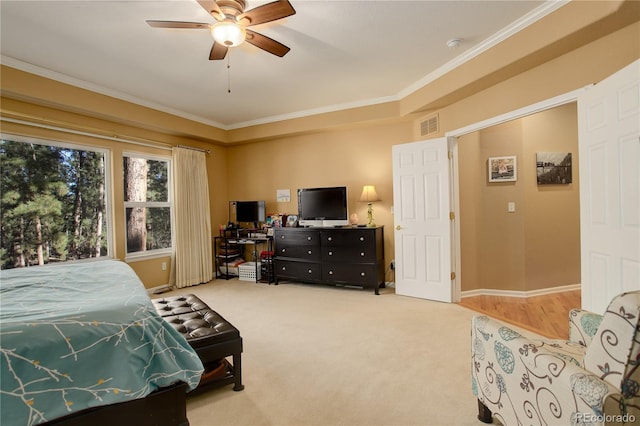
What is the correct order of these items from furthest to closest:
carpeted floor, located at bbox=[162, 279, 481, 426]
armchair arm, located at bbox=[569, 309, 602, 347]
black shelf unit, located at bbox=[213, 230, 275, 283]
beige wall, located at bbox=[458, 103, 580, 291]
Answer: black shelf unit, located at bbox=[213, 230, 275, 283], beige wall, located at bbox=[458, 103, 580, 291], carpeted floor, located at bbox=[162, 279, 481, 426], armchair arm, located at bbox=[569, 309, 602, 347]

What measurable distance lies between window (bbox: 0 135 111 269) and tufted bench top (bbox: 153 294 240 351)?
211 centimetres

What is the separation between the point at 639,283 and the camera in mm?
1839

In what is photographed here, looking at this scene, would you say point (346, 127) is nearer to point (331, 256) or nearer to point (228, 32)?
point (331, 256)

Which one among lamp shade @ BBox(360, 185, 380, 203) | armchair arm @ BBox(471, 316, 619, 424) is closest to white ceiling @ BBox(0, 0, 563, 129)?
lamp shade @ BBox(360, 185, 380, 203)

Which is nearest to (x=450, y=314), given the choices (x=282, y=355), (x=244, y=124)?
(x=282, y=355)

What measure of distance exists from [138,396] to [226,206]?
15.3ft

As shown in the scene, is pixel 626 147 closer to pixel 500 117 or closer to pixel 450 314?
pixel 500 117

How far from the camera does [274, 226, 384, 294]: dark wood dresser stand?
165 inches

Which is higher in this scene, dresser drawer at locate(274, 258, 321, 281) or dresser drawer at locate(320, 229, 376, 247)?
dresser drawer at locate(320, 229, 376, 247)

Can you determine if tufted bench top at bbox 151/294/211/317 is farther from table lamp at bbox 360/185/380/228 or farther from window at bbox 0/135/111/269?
table lamp at bbox 360/185/380/228

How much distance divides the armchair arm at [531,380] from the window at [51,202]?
4428 millimetres

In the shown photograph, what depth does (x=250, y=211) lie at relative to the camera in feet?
17.4

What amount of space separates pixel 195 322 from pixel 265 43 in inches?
84.6

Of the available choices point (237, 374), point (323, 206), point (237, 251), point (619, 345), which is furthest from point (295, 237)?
point (619, 345)
